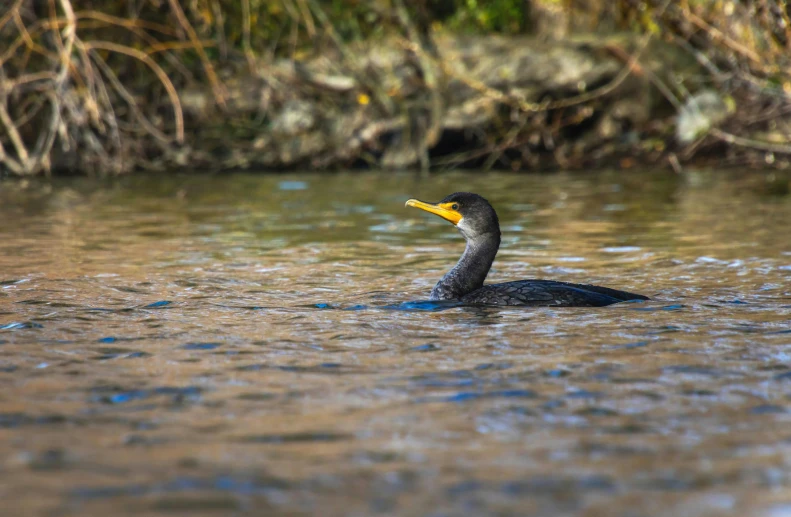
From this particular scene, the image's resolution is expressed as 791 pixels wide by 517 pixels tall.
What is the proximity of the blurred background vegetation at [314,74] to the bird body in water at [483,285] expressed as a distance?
9848 millimetres

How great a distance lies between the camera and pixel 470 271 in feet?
23.4

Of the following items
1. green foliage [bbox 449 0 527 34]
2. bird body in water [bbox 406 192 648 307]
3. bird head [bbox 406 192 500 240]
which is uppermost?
green foliage [bbox 449 0 527 34]

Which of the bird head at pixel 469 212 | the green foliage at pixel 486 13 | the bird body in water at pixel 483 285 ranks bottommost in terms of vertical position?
the bird body in water at pixel 483 285

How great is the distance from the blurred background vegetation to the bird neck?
32.9 feet

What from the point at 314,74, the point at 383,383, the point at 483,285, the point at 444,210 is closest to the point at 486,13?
the point at 314,74

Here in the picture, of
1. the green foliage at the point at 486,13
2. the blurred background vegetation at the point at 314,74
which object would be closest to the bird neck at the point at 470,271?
the blurred background vegetation at the point at 314,74

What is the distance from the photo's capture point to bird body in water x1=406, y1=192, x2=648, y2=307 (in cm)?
648

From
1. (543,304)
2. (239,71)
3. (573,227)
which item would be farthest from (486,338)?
(239,71)

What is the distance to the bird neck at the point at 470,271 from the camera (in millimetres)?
6992

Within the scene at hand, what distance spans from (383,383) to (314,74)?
14479 millimetres

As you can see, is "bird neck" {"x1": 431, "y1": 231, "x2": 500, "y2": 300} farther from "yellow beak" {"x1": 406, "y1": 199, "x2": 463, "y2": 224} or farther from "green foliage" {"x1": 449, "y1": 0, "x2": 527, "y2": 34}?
"green foliage" {"x1": 449, "y1": 0, "x2": 527, "y2": 34}

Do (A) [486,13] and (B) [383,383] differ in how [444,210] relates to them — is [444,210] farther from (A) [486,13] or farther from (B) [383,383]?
(A) [486,13]

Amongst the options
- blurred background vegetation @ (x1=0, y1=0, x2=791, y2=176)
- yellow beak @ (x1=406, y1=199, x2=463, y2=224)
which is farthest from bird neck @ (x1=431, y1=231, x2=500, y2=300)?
blurred background vegetation @ (x1=0, y1=0, x2=791, y2=176)

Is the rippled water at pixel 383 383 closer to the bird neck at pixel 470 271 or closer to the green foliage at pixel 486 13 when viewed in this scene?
the bird neck at pixel 470 271
